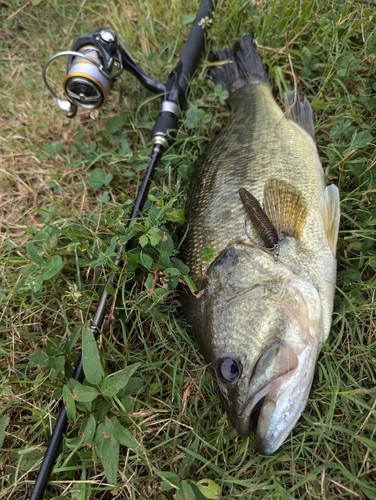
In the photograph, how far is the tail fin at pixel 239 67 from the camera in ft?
9.80

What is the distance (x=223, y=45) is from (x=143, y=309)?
8.04 feet

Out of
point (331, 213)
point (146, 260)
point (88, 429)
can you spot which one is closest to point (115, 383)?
point (88, 429)

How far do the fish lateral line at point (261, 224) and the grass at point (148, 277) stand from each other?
45 centimetres

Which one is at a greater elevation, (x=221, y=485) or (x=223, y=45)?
(x=223, y=45)

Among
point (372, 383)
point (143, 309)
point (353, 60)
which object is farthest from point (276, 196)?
point (353, 60)

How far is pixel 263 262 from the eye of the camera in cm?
206

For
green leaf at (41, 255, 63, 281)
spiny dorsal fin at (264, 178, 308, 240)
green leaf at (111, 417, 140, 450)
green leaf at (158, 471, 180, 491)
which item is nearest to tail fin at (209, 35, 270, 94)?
spiny dorsal fin at (264, 178, 308, 240)

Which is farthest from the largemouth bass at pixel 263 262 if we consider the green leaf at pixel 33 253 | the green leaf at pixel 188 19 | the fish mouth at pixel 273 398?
the green leaf at pixel 188 19

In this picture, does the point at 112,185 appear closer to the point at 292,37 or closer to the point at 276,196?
the point at 276,196

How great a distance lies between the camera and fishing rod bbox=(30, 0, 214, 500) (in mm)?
2488

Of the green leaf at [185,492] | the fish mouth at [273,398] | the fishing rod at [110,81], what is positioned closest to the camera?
the fish mouth at [273,398]

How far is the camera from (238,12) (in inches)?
124

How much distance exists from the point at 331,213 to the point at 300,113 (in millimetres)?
911

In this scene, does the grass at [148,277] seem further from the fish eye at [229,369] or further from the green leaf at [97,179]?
the fish eye at [229,369]
